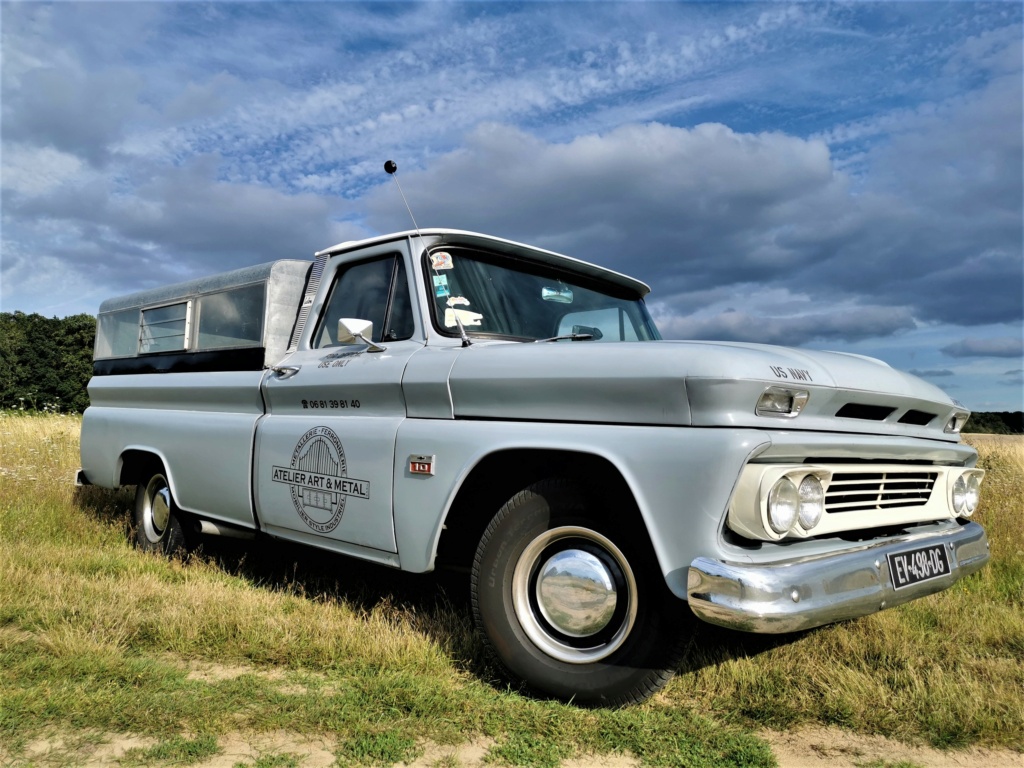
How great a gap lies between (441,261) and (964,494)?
2679mm

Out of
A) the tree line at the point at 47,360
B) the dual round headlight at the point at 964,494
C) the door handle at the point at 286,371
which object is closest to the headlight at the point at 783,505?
the dual round headlight at the point at 964,494

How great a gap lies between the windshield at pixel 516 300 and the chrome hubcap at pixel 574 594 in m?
1.16

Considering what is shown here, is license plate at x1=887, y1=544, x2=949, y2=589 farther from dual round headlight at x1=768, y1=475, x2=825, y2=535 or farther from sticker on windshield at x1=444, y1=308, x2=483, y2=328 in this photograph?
sticker on windshield at x1=444, y1=308, x2=483, y2=328

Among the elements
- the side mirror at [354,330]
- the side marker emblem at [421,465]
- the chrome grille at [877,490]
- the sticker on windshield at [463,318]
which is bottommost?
the chrome grille at [877,490]

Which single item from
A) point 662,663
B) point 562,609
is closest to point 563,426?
point 562,609

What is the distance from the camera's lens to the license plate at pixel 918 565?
9.54 ft

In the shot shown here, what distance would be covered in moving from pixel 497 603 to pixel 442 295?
1536 mm

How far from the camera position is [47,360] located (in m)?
34.0

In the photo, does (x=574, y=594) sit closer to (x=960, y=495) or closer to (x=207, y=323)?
(x=960, y=495)

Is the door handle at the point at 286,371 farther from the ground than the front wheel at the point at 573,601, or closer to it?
farther from the ground

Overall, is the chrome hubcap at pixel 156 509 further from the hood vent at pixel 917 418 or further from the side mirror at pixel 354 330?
the hood vent at pixel 917 418

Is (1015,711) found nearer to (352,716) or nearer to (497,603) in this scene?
(497,603)

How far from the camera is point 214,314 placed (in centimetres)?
545

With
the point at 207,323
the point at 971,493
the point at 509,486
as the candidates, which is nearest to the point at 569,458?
the point at 509,486
